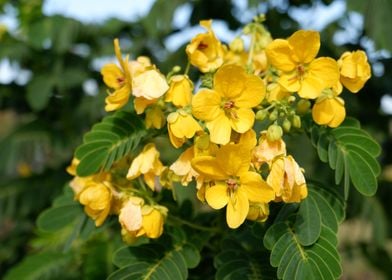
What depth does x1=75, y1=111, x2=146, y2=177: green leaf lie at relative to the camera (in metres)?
1.36

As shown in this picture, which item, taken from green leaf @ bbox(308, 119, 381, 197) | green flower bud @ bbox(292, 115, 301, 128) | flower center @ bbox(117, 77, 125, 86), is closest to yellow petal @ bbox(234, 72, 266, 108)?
green flower bud @ bbox(292, 115, 301, 128)

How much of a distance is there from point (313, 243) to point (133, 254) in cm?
42

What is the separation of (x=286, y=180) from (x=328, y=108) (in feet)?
0.70

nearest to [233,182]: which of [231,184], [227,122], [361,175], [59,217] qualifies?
[231,184]

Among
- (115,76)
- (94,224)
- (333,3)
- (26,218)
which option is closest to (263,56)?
(115,76)

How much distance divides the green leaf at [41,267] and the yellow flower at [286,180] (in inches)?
44.0

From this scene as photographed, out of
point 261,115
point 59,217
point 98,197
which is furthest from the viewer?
point 59,217

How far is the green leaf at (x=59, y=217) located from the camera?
5.29ft

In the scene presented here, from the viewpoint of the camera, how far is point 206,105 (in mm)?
1170

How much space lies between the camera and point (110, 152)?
1.38 m

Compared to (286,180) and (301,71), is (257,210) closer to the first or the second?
(286,180)

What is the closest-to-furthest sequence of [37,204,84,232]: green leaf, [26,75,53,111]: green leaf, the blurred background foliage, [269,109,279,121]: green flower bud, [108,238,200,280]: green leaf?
[269,109,279,121]: green flower bud, [108,238,200,280]: green leaf, [37,204,84,232]: green leaf, the blurred background foliage, [26,75,53,111]: green leaf

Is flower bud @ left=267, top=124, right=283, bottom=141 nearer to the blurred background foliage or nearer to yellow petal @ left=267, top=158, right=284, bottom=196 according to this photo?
yellow petal @ left=267, top=158, right=284, bottom=196

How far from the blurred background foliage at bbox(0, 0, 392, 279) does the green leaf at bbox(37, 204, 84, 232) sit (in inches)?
16.1
